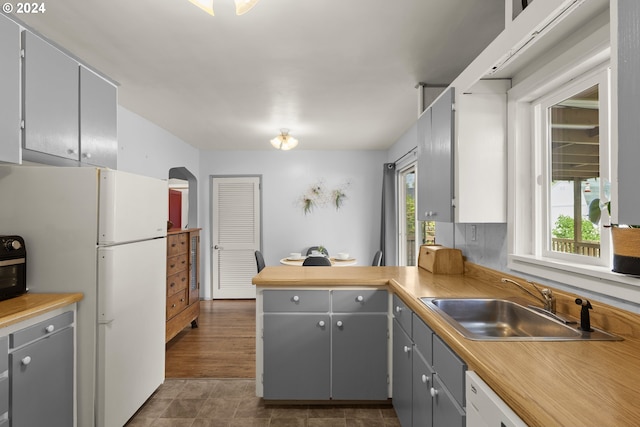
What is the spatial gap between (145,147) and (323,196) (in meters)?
2.81

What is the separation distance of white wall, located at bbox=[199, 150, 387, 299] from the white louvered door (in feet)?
0.39

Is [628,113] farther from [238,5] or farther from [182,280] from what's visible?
[182,280]

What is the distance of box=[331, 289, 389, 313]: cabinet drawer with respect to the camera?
95.8 inches

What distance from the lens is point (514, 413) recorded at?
900 mm

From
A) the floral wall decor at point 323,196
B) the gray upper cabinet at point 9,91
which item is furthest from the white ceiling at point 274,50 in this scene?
the floral wall decor at point 323,196

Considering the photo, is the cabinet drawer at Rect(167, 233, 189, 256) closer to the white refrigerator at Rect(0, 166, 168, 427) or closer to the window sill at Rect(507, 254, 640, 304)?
the white refrigerator at Rect(0, 166, 168, 427)

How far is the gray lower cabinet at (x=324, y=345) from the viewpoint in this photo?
7.95ft

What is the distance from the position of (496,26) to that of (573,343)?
5.79 feet

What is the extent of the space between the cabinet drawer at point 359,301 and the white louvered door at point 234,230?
3621 mm

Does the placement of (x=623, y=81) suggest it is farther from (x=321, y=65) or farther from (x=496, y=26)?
(x=321, y=65)

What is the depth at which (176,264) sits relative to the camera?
155 inches

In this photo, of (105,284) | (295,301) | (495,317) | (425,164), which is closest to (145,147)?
(105,284)

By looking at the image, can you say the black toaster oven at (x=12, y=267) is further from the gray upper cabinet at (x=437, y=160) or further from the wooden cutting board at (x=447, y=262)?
the wooden cutting board at (x=447, y=262)

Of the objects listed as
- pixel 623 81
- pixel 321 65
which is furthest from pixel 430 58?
pixel 623 81
